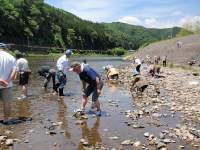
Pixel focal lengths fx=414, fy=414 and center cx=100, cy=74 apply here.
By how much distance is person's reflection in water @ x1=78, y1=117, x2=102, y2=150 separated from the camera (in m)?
12.4

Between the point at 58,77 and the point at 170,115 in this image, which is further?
the point at 58,77

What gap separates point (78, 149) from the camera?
11812 millimetres

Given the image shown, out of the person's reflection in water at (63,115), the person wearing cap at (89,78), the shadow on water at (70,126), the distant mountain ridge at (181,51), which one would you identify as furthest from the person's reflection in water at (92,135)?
the distant mountain ridge at (181,51)

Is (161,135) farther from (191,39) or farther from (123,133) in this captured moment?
(191,39)

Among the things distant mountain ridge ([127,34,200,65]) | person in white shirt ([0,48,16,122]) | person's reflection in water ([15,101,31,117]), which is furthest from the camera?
distant mountain ridge ([127,34,200,65])

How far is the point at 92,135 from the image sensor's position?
→ 44.6 ft

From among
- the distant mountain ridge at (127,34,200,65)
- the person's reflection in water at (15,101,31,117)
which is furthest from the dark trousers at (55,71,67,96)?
the distant mountain ridge at (127,34,200,65)

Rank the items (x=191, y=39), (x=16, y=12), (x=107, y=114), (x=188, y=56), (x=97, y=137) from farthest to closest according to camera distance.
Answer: (x=16, y=12), (x=191, y=39), (x=188, y=56), (x=107, y=114), (x=97, y=137)

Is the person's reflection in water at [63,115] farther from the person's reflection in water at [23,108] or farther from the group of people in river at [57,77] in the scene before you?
the person's reflection in water at [23,108]

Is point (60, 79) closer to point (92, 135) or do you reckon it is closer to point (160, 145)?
point (92, 135)

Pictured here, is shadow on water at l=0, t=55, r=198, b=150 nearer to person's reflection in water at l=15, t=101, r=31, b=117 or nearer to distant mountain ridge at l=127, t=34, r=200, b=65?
person's reflection in water at l=15, t=101, r=31, b=117

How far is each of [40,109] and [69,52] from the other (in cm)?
447

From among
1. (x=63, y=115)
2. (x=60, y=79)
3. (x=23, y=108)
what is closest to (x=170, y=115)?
(x=63, y=115)

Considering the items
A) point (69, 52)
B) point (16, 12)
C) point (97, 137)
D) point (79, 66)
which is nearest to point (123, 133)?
point (97, 137)
